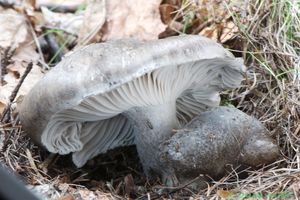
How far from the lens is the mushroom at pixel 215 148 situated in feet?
5.25

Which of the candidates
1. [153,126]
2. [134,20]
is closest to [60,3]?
[134,20]

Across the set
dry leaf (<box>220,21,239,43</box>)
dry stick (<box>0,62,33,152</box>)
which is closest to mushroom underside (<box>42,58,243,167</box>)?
dry stick (<box>0,62,33,152</box>)

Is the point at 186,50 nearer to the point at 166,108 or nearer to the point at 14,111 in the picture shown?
the point at 166,108

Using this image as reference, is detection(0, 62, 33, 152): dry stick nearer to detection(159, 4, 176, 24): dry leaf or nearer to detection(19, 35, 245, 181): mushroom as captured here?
detection(19, 35, 245, 181): mushroom

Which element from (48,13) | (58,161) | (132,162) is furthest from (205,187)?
(48,13)

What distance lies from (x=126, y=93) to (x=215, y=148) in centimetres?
35

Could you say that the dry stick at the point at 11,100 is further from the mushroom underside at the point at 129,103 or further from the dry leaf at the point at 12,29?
the dry leaf at the point at 12,29

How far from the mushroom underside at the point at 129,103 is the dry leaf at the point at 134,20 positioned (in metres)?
0.87

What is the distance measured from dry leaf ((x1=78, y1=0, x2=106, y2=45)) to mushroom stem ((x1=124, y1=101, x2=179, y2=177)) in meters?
1.28

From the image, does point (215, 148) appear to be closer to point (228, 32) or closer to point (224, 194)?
point (224, 194)

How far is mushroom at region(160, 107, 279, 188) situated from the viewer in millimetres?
1600

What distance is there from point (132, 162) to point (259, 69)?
2.50ft

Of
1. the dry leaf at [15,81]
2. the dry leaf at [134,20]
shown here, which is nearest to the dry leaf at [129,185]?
the dry leaf at [15,81]

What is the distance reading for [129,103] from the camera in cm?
164
